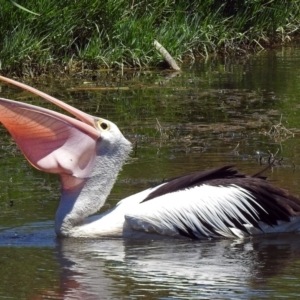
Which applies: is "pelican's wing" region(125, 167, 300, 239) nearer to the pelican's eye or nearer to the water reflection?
the water reflection

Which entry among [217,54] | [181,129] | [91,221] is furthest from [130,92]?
[91,221]

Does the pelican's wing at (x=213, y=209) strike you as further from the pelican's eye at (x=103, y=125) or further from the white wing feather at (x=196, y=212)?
the pelican's eye at (x=103, y=125)

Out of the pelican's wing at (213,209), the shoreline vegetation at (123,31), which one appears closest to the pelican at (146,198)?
the pelican's wing at (213,209)

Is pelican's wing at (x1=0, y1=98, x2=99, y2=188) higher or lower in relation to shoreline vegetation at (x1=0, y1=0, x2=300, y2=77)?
lower

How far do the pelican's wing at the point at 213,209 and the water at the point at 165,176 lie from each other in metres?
0.10

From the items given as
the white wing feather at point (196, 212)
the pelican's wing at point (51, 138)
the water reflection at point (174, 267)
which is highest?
the pelican's wing at point (51, 138)

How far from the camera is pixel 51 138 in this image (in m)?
6.43

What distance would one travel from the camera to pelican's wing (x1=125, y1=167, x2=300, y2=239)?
6.35m

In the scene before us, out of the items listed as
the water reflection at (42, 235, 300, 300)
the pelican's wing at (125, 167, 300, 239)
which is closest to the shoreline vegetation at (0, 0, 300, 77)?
the pelican's wing at (125, 167, 300, 239)

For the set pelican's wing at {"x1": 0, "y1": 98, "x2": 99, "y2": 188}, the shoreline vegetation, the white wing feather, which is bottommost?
the white wing feather

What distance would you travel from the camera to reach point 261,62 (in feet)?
49.2

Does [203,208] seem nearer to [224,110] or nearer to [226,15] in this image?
[224,110]

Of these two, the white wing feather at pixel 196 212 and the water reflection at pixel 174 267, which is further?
the white wing feather at pixel 196 212

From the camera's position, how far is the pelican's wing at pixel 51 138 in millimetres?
6362
